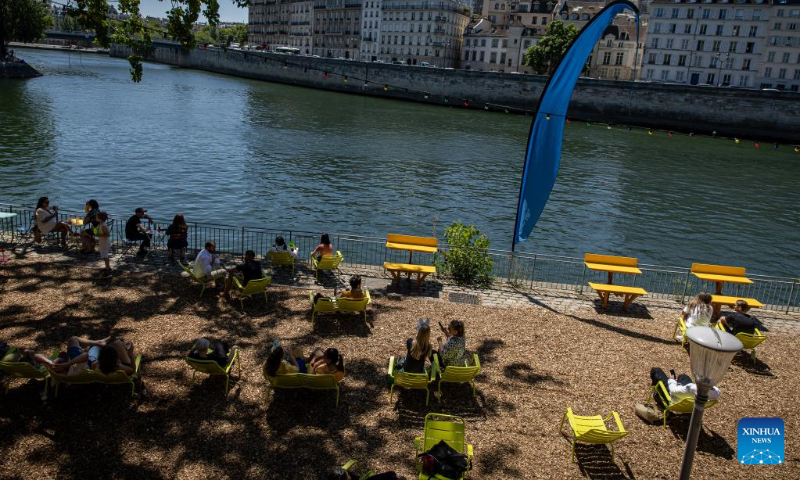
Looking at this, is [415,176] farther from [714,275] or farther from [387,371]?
[387,371]

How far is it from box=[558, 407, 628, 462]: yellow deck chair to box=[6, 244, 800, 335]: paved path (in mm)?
4383

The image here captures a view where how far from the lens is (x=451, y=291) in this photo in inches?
479

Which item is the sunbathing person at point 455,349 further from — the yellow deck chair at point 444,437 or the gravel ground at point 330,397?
the yellow deck chair at point 444,437

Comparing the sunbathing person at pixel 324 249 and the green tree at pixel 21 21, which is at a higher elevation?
the green tree at pixel 21 21

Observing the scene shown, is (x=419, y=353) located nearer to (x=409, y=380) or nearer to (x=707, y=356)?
(x=409, y=380)

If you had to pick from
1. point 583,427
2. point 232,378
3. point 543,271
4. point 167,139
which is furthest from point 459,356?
point 167,139

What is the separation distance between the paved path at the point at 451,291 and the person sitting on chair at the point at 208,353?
3.77 m

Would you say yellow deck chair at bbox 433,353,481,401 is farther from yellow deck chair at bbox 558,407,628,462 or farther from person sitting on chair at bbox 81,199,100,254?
person sitting on chair at bbox 81,199,100,254

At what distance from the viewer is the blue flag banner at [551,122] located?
35.8 ft

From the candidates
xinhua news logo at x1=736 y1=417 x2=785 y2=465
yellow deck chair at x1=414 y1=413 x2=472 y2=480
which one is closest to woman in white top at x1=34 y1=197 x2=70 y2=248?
yellow deck chair at x1=414 y1=413 x2=472 y2=480

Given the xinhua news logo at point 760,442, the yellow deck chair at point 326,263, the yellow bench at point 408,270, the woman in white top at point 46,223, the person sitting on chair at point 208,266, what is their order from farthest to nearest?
the woman in white top at point 46,223 < the yellow deck chair at point 326,263 < the yellow bench at point 408,270 < the person sitting on chair at point 208,266 < the xinhua news logo at point 760,442

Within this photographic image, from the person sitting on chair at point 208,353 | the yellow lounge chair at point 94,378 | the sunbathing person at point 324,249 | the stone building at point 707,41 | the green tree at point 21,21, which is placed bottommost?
the yellow lounge chair at point 94,378

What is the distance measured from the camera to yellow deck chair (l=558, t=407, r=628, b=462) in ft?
22.4

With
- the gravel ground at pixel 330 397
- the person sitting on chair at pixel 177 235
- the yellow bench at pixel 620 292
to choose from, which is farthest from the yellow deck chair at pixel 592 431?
the person sitting on chair at pixel 177 235
